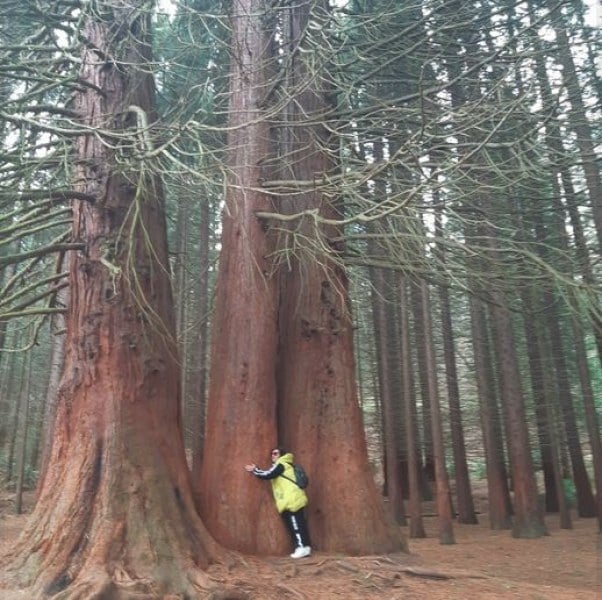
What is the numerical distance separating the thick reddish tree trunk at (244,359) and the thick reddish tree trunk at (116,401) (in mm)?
501

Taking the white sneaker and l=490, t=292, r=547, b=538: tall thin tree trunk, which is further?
l=490, t=292, r=547, b=538: tall thin tree trunk

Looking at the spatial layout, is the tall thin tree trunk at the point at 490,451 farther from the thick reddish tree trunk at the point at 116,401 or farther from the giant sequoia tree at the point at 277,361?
the thick reddish tree trunk at the point at 116,401

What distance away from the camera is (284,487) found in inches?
243

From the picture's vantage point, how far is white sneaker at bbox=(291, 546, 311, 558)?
5902 millimetres

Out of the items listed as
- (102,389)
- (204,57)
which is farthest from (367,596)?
(204,57)

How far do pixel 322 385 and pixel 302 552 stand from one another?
6.07ft

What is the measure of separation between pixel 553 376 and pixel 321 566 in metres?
10.2

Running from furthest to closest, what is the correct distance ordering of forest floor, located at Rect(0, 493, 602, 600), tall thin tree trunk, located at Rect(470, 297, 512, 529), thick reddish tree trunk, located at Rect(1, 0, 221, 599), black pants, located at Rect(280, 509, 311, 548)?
tall thin tree trunk, located at Rect(470, 297, 512, 529) < black pants, located at Rect(280, 509, 311, 548) < forest floor, located at Rect(0, 493, 602, 600) < thick reddish tree trunk, located at Rect(1, 0, 221, 599)

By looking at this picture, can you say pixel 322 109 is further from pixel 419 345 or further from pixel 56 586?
pixel 419 345

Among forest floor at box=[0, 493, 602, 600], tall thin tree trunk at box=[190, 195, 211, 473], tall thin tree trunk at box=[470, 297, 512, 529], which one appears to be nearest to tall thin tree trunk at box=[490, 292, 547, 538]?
tall thin tree trunk at box=[470, 297, 512, 529]

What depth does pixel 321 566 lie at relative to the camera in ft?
18.6

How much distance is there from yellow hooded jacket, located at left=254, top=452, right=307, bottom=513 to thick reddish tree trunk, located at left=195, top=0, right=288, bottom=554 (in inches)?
4.3

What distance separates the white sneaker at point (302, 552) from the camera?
590 cm

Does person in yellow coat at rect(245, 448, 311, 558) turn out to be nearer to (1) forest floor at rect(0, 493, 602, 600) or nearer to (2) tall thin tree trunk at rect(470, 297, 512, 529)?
(1) forest floor at rect(0, 493, 602, 600)
